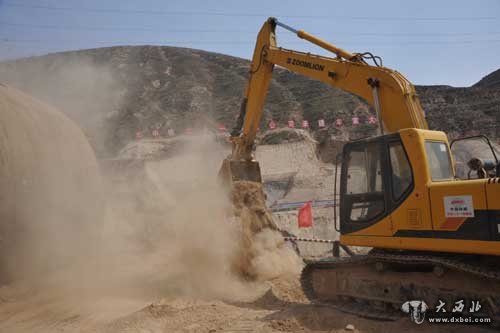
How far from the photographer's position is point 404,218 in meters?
4.86

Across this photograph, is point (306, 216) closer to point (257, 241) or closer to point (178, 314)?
point (257, 241)

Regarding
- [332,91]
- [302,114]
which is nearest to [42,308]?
[302,114]

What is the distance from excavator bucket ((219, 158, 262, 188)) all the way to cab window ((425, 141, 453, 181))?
385cm

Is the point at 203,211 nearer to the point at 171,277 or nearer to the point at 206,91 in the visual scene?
the point at 171,277

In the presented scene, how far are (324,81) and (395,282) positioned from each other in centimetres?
332

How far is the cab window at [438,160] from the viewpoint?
4832 millimetres

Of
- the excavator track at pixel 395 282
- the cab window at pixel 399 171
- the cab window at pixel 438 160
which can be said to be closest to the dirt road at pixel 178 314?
the excavator track at pixel 395 282

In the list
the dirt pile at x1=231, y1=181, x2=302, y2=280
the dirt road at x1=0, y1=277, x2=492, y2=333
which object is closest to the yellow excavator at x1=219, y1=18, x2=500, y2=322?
the dirt road at x1=0, y1=277, x2=492, y2=333

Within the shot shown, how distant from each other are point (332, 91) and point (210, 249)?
3569 cm

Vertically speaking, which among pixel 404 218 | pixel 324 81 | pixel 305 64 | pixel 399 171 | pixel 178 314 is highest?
pixel 305 64

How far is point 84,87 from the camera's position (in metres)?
16.5

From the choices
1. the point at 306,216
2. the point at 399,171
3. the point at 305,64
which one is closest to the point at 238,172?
the point at 305,64

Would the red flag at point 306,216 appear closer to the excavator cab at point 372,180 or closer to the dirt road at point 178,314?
the dirt road at point 178,314

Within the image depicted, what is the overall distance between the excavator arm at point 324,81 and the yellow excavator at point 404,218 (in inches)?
0.8
